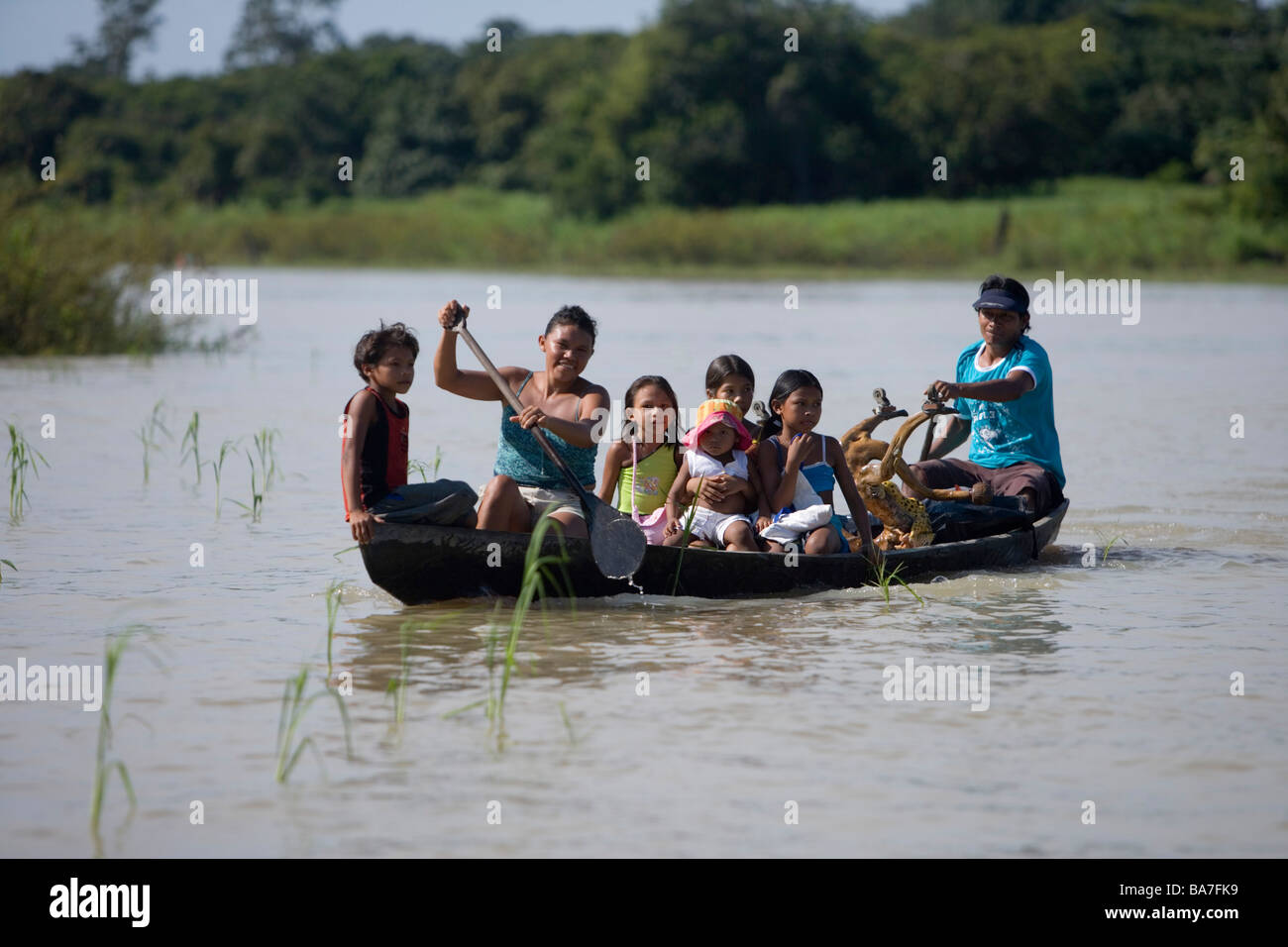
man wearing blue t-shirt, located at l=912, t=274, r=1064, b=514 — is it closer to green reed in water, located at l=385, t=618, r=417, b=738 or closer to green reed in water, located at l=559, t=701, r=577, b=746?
green reed in water, located at l=385, t=618, r=417, b=738

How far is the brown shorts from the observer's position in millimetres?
7504

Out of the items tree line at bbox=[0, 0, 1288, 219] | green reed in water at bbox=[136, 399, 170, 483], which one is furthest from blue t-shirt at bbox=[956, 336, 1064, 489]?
tree line at bbox=[0, 0, 1288, 219]

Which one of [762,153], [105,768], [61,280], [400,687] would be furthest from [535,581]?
[762,153]

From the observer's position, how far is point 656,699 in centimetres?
525

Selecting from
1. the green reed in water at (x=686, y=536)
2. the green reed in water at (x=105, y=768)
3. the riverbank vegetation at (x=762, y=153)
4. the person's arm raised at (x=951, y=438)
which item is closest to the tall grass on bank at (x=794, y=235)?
the riverbank vegetation at (x=762, y=153)

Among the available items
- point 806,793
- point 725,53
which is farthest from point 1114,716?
point 725,53

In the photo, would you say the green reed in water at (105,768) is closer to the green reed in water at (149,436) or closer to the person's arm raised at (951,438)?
the person's arm raised at (951,438)

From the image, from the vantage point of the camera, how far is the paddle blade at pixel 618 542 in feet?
20.3

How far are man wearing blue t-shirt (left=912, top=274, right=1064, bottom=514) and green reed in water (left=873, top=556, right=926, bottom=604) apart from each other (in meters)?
0.75

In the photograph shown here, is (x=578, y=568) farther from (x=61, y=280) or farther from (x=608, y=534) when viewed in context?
(x=61, y=280)

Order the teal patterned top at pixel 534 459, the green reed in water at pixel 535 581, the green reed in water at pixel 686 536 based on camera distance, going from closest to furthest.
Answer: the green reed in water at pixel 535 581 → the green reed in water at pixel 686 536 → the teal patterned top at pixel 534 459

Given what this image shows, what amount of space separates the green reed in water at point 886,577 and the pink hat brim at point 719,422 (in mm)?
698
